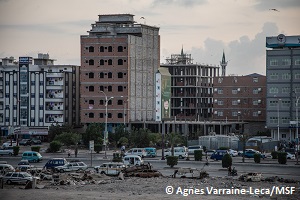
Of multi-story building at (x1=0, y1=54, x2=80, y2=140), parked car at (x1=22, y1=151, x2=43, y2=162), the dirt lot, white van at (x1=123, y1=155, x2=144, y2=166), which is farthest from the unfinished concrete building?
the dirt lot

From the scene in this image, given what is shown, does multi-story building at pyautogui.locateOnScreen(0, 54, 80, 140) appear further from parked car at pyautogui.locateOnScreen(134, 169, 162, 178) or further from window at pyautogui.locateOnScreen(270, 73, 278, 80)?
parked car at pyautogui.locateOnScreen(134, 169, 162, 178)

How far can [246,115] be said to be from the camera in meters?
120

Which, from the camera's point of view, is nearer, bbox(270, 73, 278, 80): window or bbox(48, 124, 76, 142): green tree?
bbox(270, 73, 278, 80): window

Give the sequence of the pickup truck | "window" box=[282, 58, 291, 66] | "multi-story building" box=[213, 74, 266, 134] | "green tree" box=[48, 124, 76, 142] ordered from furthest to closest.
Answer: "multi-story building" box=[213, 74, 266, 134] < "green tree" box=[48, 124, 76, 142] < "window" box=[282, 58, 291, 66] < the pickup truck

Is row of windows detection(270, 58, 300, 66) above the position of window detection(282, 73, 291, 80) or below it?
above

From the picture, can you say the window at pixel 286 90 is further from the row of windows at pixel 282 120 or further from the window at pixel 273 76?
the row of windows at pixel 282 120

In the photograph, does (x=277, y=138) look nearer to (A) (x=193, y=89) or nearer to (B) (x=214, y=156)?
(B) (x=214, y=156)

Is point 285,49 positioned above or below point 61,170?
above

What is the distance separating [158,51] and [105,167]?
2637 inches

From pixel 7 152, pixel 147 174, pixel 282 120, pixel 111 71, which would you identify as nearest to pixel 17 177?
pixel 147 174

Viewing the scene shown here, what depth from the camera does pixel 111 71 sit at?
364 ft

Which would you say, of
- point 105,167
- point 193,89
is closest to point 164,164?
point 105,167

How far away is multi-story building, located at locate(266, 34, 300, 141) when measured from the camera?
324ft

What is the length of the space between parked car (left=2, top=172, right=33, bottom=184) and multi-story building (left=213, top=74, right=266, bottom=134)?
72.0 meters
